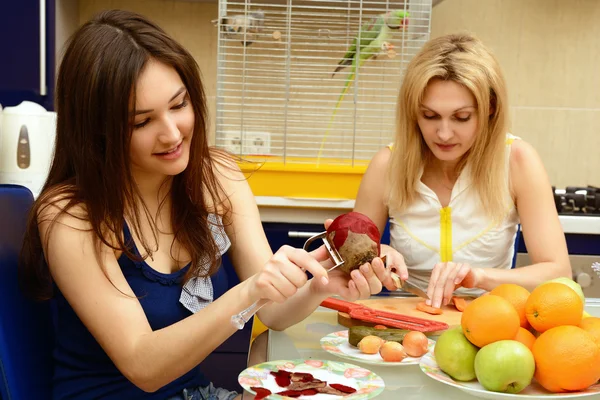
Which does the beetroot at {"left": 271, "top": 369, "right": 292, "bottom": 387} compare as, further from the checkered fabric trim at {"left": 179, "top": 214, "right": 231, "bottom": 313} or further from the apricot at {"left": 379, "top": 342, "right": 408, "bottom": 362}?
the checkered fabric trim at {"left": 179, "top": 214, "right": 231, "bottom": 313}

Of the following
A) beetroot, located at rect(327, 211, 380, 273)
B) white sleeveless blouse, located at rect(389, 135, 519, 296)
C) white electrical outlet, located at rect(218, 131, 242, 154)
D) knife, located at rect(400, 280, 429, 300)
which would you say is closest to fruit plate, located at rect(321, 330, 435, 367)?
beetroot, located at rect(327, 211, 380, 273)

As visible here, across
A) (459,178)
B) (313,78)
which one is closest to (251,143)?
(313,78)

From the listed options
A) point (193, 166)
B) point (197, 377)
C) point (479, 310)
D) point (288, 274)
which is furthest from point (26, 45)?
point (479, 310)

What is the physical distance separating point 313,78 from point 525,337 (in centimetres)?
198

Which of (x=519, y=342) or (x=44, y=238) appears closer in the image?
(x=519, y=342)

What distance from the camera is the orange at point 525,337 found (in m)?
0.93

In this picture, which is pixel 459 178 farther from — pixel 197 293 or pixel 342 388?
pixel 342 388

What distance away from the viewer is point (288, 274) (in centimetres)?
94

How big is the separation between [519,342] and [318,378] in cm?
26

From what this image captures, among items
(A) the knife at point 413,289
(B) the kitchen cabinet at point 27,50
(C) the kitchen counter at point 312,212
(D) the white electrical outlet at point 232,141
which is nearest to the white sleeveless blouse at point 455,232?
(A) the knife at point 413,289

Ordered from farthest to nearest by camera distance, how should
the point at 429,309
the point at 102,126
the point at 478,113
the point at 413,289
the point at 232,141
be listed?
the point at 232,141 < the point at 478,113 < the point at 413,289 < the point at 429,309 < the point at 102,126

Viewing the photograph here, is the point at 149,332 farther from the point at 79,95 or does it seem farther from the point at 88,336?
the point at 79,95

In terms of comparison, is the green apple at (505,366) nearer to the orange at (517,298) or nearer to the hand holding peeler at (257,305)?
the orange at (517,298)

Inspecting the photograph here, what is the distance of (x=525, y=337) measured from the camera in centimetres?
94
